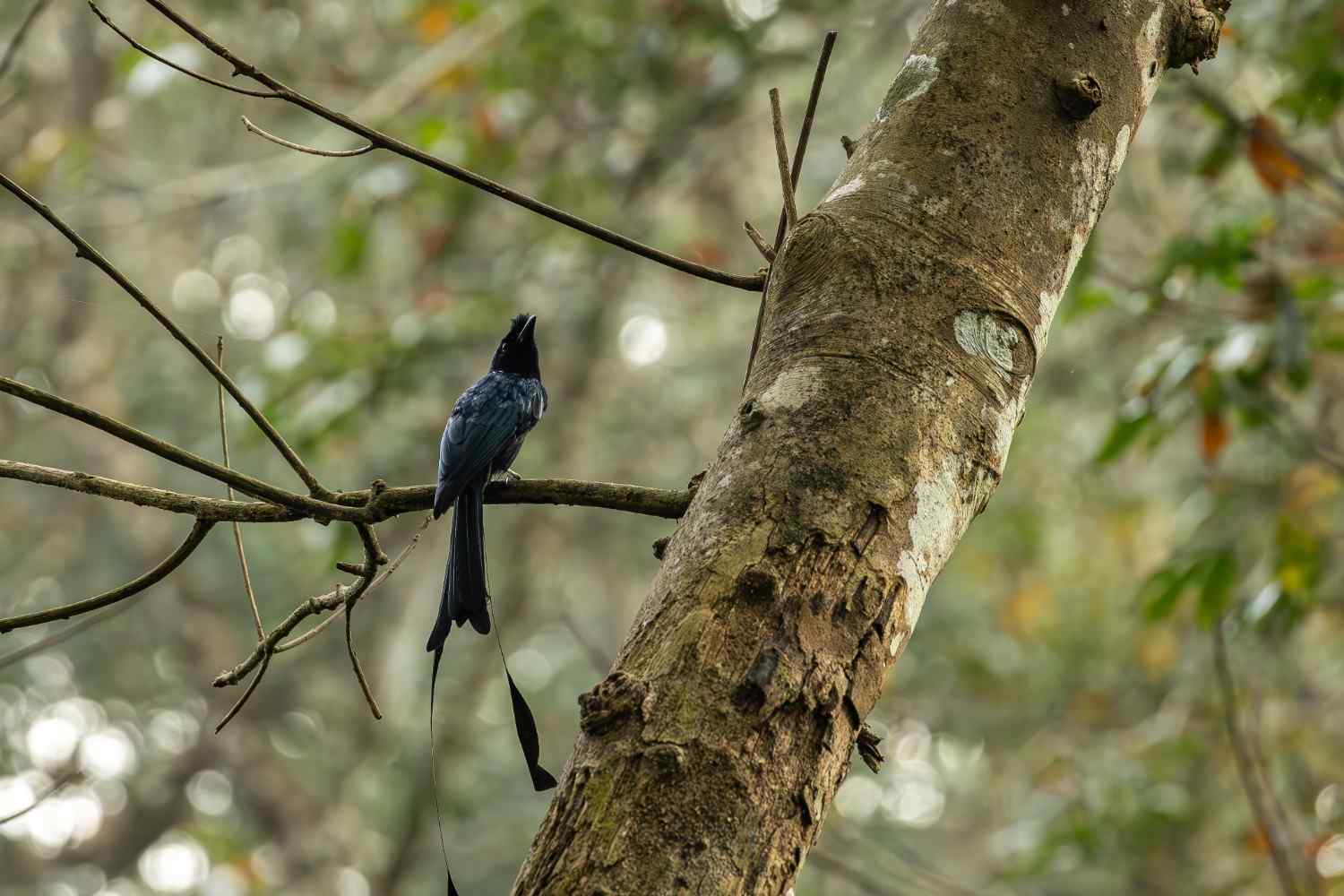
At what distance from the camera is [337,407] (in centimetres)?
385

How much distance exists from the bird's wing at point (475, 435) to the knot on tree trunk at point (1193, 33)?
1.38 m

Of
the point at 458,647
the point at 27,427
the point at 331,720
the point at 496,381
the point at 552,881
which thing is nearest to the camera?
the point at 552,881

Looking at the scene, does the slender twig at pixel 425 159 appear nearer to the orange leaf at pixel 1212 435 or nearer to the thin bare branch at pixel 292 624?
the thin bare branch at pixel 292 624

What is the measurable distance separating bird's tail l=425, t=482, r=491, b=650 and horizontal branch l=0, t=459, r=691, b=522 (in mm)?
151

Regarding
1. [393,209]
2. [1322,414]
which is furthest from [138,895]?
[1322,414]

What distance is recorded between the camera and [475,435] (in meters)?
2.80

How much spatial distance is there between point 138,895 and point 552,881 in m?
11.4

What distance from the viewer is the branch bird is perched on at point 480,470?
1277 millimetres

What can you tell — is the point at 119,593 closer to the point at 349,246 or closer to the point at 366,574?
the point at 366,574

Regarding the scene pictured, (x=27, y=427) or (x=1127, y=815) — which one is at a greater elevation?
(x=27, y=427)

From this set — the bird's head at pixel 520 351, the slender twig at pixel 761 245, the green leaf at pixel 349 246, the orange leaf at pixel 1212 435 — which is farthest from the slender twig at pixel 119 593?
the green leaf at pixel 349 246

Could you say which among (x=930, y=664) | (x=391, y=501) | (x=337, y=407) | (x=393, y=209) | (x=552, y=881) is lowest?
(x=552, y=881)

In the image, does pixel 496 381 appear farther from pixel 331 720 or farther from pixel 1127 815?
pixel 331 720

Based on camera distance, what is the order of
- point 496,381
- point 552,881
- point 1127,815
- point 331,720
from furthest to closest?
1. point 331,720
2. point 1127,815
3. point 496,381
4. point 552,881
